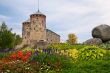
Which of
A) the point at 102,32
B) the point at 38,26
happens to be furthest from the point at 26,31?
the point at 102,32

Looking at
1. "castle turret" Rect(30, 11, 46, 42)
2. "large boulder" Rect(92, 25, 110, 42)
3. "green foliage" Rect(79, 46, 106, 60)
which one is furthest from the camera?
"castle turret" Rect(30, 11, 46, 42)

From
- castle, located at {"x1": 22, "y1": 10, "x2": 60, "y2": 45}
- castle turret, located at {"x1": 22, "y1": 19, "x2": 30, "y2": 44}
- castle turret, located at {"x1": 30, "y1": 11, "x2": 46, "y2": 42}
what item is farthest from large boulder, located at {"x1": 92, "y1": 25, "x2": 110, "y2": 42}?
castle turret, located at {"x1": 22, "y1": 19, "x2": 30, "y2": 44}

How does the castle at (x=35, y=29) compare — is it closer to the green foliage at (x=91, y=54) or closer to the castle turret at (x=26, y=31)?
the castle turret at (x=26, y=31)

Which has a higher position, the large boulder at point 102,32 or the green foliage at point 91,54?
the large boulder at point 102,32

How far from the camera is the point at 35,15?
9500 cm

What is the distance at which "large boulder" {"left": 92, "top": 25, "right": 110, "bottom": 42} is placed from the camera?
127 ft

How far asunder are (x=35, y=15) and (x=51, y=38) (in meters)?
11.3

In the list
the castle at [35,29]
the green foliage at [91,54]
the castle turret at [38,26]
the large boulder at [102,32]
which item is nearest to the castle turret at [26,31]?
the castle at [35,29]

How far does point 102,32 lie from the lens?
38.7 m

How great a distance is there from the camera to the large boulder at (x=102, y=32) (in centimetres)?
3859

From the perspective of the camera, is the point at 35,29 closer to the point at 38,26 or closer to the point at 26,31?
the point at 38,26

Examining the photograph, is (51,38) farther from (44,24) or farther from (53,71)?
(53,71)

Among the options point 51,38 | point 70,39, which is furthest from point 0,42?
point 51,38

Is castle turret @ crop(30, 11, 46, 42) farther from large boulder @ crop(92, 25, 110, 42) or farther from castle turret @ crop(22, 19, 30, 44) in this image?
large boulder @ crop(92, 25, 110, 42)
